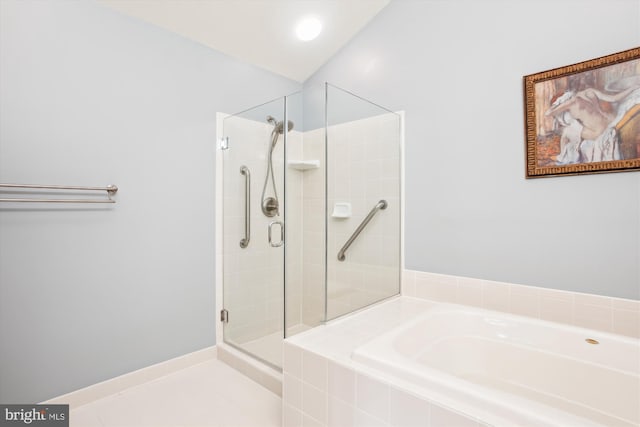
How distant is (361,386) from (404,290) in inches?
46.1

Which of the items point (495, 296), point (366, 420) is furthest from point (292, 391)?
point (495, 296)

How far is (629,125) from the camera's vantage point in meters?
1.50

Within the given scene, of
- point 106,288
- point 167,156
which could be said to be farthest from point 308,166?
point 106,288

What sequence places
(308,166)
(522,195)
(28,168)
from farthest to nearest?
(308,166) → (522,195) → (28,168)

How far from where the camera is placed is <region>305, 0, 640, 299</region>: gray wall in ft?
5.18

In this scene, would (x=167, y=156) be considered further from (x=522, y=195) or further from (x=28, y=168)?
(x=522, y=195)

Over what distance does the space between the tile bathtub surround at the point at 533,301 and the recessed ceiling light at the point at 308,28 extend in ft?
6.20

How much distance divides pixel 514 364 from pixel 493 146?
1.18 m

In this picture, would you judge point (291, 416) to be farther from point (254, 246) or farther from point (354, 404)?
point (254, 246)

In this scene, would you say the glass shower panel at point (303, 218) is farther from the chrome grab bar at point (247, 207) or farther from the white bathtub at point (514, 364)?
the white bathtub at point (514, 364)

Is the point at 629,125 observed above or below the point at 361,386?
above

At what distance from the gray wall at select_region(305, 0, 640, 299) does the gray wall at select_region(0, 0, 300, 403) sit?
→ 3.12ft

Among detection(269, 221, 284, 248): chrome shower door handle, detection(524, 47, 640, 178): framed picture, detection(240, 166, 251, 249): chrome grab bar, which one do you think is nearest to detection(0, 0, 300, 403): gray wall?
detection(240, 166, 251, 249): chrome grab bar

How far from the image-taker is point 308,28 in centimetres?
241
